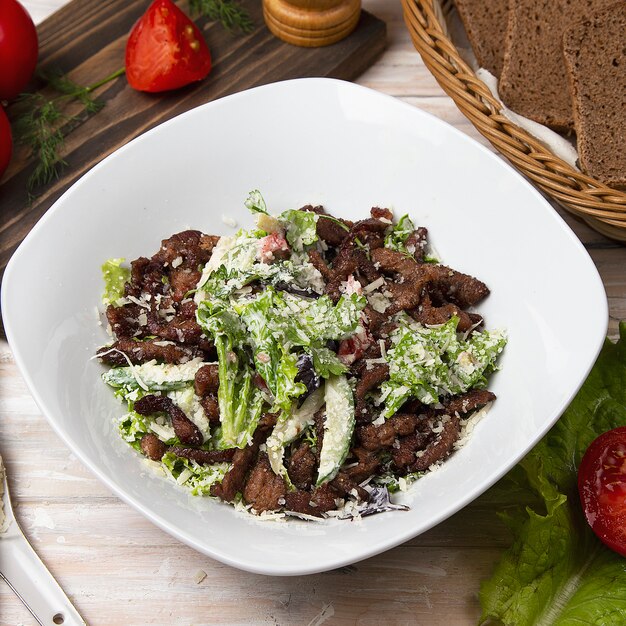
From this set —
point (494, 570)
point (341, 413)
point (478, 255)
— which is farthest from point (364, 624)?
point (478, 255)

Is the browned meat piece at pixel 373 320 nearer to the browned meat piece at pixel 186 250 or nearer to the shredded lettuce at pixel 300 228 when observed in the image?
the shredded lettuce at pixel 300 228

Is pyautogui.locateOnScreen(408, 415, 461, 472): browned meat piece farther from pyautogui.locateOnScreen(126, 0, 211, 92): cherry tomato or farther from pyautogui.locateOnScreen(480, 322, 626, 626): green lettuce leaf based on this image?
pyautogui.locateOnScreen(126, 0, 211, 92): cherry tomato

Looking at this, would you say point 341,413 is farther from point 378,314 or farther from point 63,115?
point 63,115

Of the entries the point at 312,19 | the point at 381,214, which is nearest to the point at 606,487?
the point at 381,214

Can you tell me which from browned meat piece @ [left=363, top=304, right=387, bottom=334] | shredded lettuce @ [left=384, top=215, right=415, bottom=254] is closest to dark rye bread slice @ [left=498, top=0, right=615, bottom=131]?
shredded lettuce @ [left=384, top=215, right=415, bottom=254]

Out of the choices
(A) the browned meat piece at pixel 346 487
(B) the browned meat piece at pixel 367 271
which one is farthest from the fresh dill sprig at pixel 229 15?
(A) the browned meat piece at pixel 346 487

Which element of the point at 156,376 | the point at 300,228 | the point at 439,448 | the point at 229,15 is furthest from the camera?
the point at 229,15

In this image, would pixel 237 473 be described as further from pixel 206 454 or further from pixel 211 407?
pixel 211 407
